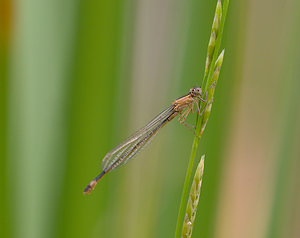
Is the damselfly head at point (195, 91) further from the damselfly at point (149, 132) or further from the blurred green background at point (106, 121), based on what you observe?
the blurred green background at point (106, 121)

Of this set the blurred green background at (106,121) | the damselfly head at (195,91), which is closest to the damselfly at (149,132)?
the damselfly head at (195,91)

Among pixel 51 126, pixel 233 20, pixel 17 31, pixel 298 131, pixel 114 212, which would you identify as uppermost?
pixel 233 20

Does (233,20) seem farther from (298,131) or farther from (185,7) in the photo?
(298,131)

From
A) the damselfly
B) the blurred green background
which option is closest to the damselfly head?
the damselfly

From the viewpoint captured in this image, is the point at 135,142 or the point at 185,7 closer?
the point at 185,7

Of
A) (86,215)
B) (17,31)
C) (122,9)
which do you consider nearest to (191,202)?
(86,215)

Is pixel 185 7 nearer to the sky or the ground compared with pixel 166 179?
nearer to the sky

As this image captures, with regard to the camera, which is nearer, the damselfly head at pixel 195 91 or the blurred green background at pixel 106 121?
the blurred green background at pixel 106 121

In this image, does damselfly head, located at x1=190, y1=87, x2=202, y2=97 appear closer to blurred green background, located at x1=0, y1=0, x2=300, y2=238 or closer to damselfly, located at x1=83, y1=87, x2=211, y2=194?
damselfly, located at x1=83, y1=87, x2=211, y2=194

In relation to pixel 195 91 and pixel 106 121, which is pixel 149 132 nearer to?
pixel 195 91
